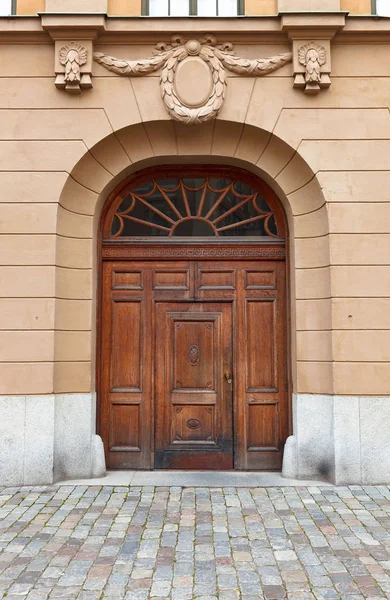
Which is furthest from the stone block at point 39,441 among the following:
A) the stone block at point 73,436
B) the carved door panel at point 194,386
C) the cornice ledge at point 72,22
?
the cornice ledge at point 72,22

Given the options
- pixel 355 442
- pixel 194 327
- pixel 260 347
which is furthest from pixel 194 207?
pixel 355 442

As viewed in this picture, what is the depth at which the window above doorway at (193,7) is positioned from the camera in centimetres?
716

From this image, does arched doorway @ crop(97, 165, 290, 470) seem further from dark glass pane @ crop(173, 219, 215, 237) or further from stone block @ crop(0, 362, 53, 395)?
stone block @ crop(0, 362, 53, 395)

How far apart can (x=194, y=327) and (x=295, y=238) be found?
1863 millimetres

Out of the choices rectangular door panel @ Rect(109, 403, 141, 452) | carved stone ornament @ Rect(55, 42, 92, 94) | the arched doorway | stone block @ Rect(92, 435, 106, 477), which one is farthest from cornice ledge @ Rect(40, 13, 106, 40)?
stone block @ Rect(92, 435, 106, 477)

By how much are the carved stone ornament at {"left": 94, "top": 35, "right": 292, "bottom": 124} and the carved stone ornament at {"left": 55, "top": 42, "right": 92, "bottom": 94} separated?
0.71 feet

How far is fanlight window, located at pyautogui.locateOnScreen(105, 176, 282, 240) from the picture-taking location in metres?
7.44

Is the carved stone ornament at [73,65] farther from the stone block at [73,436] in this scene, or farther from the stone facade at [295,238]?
the stone block at [73,436]

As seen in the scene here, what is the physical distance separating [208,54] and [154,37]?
0.75m

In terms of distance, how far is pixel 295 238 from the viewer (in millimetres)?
7074

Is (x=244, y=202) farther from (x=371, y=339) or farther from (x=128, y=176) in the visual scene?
(x=371, y=339)

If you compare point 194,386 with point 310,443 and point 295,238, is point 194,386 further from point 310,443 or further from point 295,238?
point 295,238

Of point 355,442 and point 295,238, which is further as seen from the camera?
point 295,238

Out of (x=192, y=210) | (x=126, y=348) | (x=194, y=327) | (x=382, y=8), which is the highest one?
(x=382, y=8)
